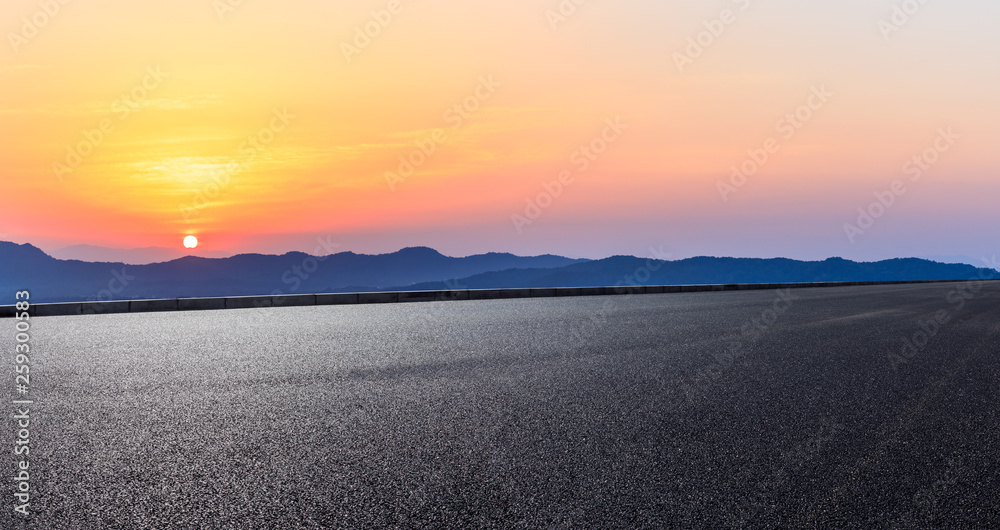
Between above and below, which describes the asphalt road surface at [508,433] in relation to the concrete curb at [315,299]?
below

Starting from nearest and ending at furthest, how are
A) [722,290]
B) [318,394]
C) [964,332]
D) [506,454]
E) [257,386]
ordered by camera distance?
[506,454] → [318,394] → [257,386] → [964,332] → [722,290]

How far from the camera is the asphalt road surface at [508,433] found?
4.15m

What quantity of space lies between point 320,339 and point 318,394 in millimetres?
5165

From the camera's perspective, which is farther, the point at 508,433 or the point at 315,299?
the point at 315,299

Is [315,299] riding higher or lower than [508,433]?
higher

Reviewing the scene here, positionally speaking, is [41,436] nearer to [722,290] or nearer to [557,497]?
[557,497]

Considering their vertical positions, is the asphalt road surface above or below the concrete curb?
below

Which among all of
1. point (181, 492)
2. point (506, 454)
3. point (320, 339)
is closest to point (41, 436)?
point (181, 492)

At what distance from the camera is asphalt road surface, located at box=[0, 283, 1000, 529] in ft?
13.6

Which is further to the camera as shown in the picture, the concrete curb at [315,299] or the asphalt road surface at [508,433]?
the concrete curb at [315,299]

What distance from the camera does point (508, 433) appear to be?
5.85 meters

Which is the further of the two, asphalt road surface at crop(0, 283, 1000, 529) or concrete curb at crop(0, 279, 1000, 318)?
concrete curb at crop(0, 279, 1000, 318)

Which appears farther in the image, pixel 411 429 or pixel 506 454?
pixel 411 429

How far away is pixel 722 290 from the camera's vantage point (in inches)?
1309
